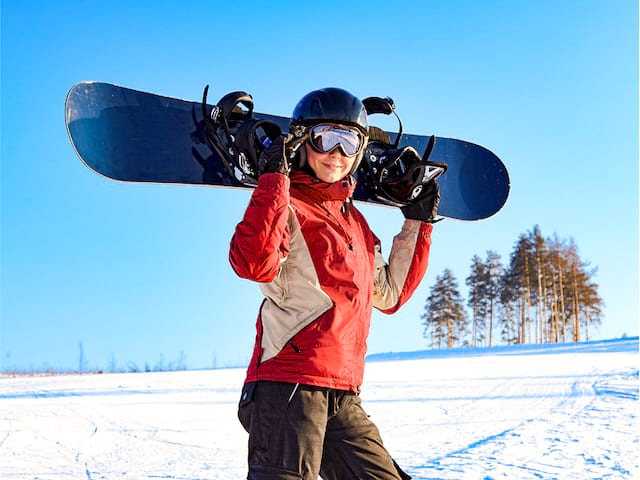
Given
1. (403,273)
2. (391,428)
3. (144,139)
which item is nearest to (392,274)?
(403,273)

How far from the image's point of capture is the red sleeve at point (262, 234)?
1710 millimetres

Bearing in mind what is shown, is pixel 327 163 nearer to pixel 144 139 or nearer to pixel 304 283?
pixel 304 283

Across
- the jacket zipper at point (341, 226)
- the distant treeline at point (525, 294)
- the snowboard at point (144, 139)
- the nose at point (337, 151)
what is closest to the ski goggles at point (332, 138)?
the nose at point (337, 151)

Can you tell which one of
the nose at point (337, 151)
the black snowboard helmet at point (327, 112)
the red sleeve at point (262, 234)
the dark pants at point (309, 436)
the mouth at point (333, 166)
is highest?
the black snowboard helmet at point (327, 112)

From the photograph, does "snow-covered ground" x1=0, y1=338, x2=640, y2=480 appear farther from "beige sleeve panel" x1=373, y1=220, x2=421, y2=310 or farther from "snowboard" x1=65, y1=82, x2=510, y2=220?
"snowboard" x1=65, y1=82, x2=510, y2=220

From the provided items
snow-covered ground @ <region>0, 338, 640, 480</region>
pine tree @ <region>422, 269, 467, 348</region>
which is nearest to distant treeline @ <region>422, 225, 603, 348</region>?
pine tree @ <region>422, 269, 467, 348</region>

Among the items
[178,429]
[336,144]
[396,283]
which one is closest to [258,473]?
[396,283]

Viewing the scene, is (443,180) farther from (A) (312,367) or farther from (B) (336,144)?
Answer: (A) (312,367)

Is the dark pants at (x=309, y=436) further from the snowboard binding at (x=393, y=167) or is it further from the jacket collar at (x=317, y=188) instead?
the snowboard binding at (x=393, y=167)

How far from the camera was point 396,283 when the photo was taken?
7.86 feet

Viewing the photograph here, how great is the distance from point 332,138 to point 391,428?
3.90 m

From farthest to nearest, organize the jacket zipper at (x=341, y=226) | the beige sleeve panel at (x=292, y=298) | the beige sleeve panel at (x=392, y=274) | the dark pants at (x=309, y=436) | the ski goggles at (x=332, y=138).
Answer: the beige sleeve panel at (x=392, y=274), the ski goggles at (x=332, y=138), the jacket zipper at (x=341, y=226), the beige sleeve panel at (x=292, y=298), the dark pants at (x=309, y=436)

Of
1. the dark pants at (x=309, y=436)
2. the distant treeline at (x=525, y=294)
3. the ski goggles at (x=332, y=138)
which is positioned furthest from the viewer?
the distant treeline at (x=525, y=294)

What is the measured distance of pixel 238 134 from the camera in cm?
246
